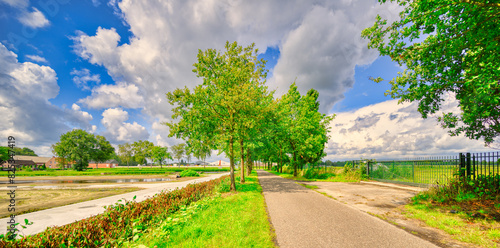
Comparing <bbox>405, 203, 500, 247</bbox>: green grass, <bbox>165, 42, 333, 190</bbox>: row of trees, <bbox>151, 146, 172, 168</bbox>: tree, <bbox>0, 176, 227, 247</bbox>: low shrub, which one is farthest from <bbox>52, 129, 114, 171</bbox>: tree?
<bbox>405, 203, 500, 247</bbox>: green grass

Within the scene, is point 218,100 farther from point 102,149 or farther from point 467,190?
point 102,149

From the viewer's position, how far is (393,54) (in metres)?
8.87

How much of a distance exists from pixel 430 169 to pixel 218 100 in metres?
15.3

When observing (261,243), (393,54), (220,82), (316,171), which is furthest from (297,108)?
(261,243)

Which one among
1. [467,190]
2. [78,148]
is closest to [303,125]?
[467,190]

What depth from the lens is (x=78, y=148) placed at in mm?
60344

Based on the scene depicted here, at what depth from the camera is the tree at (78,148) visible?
191 feet

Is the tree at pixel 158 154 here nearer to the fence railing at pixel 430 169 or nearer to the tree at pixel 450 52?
the fence railing at pixel 430 169

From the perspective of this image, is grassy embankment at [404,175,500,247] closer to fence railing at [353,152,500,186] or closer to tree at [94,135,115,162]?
fence railing at [353,152,500,186]

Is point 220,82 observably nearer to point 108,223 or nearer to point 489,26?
point 108,223

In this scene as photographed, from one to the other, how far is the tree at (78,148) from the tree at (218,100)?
64961 mm

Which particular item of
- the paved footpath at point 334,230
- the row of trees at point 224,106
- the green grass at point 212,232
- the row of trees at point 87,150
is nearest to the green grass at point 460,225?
the paved footpath at point 334,230

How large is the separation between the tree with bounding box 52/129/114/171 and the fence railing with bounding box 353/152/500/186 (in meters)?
73.9

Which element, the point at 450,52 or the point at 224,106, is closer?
the point at 450,52
